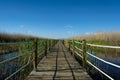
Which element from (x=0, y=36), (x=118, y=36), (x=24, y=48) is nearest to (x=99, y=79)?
(x=24, y=48)

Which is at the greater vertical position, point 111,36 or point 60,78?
point 111,36

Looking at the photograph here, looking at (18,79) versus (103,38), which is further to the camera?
(103,38)

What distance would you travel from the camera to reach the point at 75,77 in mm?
6977

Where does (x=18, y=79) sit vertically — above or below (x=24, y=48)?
below

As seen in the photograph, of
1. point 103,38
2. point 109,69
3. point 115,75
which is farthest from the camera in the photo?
point 103,38

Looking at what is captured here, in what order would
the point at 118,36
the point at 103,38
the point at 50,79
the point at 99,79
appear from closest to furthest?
the point at 50,79 < the point at 99,79 < the point at 118,36 < the point at 103,38

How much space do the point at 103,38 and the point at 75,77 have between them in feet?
57.3

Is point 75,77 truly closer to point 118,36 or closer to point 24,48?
point 24,48

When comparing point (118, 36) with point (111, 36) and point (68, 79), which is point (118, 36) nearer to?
point (111, 36)

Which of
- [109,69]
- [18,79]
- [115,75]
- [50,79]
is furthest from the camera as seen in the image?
[109,69]

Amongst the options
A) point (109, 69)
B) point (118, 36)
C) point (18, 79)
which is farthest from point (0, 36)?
point (18, 79)

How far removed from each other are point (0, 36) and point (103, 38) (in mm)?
10523

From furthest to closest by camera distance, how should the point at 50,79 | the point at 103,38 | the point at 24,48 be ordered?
1. the point at 103,38
2. the point at 24,48
3. the point at 50,79

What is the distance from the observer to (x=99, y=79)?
9125 mm
